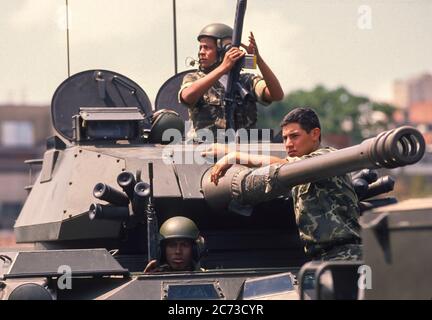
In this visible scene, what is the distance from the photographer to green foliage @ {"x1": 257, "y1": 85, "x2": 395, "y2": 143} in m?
70.3

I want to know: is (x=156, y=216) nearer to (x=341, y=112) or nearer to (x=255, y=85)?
(x=255, y=85)

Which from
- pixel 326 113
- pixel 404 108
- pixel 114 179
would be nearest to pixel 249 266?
pixel 114 179

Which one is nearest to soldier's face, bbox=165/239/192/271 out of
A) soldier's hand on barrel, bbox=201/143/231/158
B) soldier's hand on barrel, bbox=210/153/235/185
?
soldier's hand on barrel, bbox=210/153/235/185

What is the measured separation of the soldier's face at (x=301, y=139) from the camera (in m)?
11.5

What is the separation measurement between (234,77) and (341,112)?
203 ft

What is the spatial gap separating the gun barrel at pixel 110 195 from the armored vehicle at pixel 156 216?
0.01m

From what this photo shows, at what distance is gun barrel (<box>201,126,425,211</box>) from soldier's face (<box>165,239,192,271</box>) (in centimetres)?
60

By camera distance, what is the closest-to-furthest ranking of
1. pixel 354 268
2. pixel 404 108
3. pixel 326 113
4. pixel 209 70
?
Answer: pixel 354 268 < pixel 209 70 < pixel 326 113 < pixel 404 108

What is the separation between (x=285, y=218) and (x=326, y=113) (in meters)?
63.6

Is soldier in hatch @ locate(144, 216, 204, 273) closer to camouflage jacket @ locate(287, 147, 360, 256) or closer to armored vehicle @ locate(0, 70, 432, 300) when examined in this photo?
armored vehicle @ locate(0, 70, 432, 300)

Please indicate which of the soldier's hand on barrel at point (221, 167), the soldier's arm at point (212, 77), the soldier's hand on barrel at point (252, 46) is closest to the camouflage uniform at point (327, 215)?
the soldier's hand on barrel at point (221, 167)

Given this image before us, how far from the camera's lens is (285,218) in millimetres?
13500
